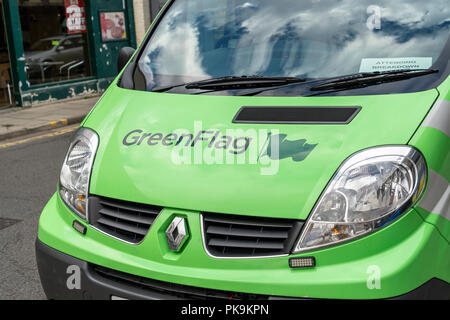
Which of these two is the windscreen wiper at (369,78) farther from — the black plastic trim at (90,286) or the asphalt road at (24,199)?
the asphalt road at (24,199)

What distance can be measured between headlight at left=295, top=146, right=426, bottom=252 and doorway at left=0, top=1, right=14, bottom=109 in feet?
33.9

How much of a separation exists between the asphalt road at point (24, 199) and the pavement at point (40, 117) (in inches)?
12.6

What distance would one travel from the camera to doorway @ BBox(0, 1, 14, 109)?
1120cm

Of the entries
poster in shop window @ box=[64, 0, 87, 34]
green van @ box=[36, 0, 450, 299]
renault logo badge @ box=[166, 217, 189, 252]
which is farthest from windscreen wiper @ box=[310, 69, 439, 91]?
poster in shop window @ box=[64, 0, 87, 34]

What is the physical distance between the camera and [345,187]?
7.08 feet

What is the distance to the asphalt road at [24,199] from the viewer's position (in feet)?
12.3

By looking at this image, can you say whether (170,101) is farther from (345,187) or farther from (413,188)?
(413,188)

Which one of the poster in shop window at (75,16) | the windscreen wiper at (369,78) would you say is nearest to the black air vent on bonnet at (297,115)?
the windscreen wiper at (369,78)

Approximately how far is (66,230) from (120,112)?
64 centimetres

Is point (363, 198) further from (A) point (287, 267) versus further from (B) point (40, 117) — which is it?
(B) point (40, 117)

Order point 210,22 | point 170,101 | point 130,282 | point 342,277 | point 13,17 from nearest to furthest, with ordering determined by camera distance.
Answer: point 342,277, point 130,282, point 170,101, point 210,22, point 13,17

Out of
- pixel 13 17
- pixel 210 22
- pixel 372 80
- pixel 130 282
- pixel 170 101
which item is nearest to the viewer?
pixel 130 282
